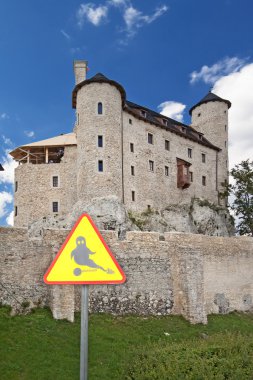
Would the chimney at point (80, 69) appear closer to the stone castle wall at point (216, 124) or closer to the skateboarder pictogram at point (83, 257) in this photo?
the stone castle wall at point (216, 124)

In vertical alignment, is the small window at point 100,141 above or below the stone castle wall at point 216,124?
below

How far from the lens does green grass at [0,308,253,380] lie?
9.52 meters

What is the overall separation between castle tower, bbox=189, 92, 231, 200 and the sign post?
45.2m

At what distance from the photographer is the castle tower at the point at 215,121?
49.3 metres

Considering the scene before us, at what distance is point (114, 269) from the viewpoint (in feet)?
15.9

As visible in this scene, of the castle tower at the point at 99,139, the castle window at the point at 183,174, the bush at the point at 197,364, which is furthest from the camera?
the castle window at the point at 183,174

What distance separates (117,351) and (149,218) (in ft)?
78.7

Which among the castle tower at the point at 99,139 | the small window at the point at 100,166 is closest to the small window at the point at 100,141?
the castle tower at the point at 99,139

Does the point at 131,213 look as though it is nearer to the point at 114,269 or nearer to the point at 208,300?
the point at 208,300

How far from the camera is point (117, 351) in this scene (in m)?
13.0

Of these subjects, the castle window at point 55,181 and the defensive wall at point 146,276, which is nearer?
the defensive wall at point 146,276

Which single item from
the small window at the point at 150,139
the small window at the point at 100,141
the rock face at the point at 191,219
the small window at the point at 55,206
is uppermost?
the small window at the point at 150,139

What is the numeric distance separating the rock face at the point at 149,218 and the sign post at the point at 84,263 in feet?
76.5

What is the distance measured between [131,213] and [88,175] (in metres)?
5.54
